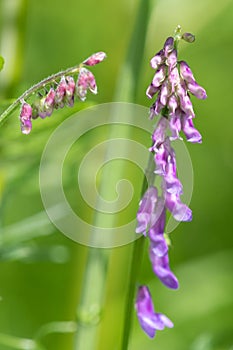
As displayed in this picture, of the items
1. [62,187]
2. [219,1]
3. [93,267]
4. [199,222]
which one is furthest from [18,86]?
[199,222]

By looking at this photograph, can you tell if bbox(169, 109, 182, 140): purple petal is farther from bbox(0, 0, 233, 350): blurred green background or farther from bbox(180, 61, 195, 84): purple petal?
bbox(0, 0, 233, 350): blurred green background

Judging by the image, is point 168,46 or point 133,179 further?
point 133,179

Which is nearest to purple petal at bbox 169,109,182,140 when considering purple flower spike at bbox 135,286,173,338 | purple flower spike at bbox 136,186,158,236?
purple flower spike at bbox 136,186,158,236

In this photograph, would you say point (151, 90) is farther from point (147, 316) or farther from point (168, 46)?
point (147, 316)

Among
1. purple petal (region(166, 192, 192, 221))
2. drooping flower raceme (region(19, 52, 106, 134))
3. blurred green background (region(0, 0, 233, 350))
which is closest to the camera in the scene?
drooping flower raceme (region(19, 52, 106, 134))

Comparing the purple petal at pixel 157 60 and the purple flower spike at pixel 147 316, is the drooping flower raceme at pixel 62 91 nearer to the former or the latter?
the purple petal at pixel 157 60

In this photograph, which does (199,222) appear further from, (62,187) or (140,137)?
(62,187)

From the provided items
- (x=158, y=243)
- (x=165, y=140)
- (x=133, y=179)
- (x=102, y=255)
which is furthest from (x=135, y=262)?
(x=133, y=179)
